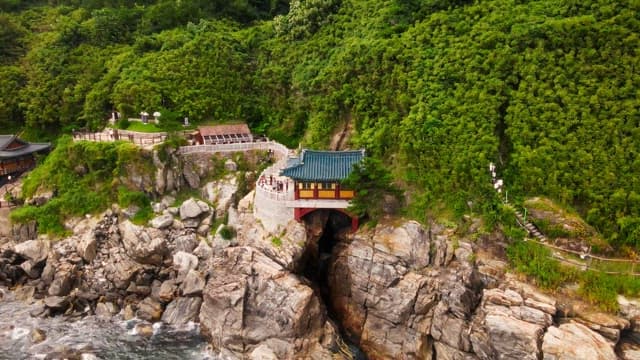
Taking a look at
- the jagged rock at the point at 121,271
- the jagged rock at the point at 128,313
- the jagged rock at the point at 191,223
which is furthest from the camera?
the jagged rock at the point at 191,223

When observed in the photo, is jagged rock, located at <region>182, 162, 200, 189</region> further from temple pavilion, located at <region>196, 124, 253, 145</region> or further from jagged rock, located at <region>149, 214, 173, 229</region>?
jagged rock, located at <region>149, 214, 173, 229</region>

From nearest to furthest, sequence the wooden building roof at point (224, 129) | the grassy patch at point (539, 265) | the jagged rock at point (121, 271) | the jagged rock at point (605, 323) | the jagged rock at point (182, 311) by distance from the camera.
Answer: the jagged rock at point (605, 323) < the grassy patch at point (539, 265) < the jagged rock at point (182, 311) < the jagged rock at point (121, 271) < the wooden building roof at point (224, 129)

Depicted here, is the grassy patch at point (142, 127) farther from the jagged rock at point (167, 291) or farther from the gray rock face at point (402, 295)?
the gray rock face at point (402, 295)

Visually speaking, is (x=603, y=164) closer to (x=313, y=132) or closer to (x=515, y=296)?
(x=515, y=296)

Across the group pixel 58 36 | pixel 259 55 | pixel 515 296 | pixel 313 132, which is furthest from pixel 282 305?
pixel 58 36

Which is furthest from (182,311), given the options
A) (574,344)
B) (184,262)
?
(574,344)

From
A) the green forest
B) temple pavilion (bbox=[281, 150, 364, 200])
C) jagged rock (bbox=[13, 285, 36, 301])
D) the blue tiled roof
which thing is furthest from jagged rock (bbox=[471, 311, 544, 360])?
jagged rock (bbox=[13, 285, 36, 301])

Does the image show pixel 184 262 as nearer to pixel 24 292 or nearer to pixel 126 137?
pixel 24 292

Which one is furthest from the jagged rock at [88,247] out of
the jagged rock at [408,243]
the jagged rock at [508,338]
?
the jagged rock at [508,338]
